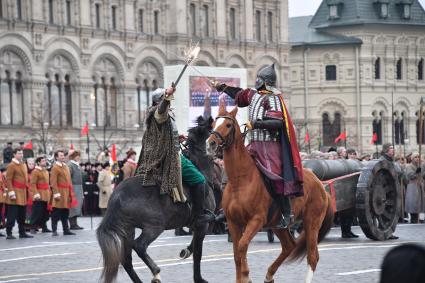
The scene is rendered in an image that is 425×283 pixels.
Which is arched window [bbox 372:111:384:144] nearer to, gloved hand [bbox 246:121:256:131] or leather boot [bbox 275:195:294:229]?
leather boot [bbox 275:195:294:229]

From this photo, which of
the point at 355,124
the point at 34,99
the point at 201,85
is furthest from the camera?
the point at 355,124

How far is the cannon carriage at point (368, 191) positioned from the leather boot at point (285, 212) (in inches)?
235

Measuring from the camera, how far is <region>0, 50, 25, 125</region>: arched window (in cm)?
5422

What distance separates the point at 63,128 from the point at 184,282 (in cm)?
4591

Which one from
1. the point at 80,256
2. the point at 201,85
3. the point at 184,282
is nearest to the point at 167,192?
the point at 184,282

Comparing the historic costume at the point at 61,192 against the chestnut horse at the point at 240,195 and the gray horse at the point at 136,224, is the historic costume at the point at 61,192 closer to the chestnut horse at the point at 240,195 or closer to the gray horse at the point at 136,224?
the gray horse at the point at 136,224

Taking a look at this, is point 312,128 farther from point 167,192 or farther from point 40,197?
point 167,192

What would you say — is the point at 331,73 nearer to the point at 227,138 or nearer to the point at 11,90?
the point at 11,90

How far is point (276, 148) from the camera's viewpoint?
10.7 m

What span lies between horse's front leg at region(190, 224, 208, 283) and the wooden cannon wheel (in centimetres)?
562

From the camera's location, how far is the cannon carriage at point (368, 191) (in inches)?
658

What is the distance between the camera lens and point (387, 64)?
84188 millimetres

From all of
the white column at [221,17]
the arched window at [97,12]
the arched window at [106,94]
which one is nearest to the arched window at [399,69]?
the white column at [221,17]

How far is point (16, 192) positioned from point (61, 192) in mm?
939
